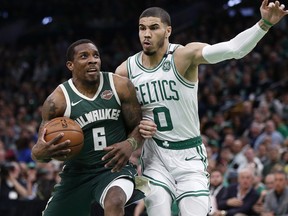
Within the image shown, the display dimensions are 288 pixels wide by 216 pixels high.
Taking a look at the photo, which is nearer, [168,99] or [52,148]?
[52,148]

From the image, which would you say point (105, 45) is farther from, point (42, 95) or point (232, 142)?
point (232, 142)

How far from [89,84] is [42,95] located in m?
12.4

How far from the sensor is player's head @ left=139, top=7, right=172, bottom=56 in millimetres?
7297

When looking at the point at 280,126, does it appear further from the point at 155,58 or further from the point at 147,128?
the point at 147,128

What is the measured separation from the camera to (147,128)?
710cm

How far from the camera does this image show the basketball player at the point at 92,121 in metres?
7.15

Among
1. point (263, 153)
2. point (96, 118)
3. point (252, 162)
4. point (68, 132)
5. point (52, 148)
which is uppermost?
point (96, 118)

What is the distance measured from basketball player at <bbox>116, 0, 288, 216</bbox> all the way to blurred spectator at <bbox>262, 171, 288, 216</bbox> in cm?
330

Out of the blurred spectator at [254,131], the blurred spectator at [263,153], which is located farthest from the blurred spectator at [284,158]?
the blurred spectator at [254,131]

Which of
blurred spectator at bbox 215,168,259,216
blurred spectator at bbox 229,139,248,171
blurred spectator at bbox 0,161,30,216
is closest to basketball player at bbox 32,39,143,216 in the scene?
blurred spectator at bbox 215,168,259,216

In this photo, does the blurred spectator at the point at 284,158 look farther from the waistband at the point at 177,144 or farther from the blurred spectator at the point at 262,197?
the waistband at the point at 177,144

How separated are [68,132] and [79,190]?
2.33ft

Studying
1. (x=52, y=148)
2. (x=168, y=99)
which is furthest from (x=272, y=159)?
(x=52, y=148)

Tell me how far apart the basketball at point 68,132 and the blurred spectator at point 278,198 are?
428 cm
